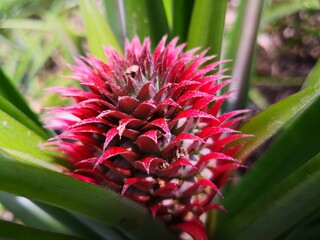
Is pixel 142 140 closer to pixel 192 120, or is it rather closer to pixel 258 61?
pixel 192 120

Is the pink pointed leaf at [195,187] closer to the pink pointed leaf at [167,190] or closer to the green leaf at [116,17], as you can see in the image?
the pink pointed leaf at [167,190]

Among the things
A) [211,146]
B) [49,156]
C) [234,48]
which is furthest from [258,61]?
[49,156]

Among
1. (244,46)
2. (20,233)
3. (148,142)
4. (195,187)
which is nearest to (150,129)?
(148,142)

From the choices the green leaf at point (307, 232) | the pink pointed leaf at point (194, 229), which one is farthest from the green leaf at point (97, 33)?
the green leaf at point (307, 232)

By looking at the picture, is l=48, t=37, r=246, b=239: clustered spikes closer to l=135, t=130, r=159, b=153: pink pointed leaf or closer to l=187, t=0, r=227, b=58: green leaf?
l=135, t=130, r=159, b=153: pink pointed leaf

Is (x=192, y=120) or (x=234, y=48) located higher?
(x=234, y=48)

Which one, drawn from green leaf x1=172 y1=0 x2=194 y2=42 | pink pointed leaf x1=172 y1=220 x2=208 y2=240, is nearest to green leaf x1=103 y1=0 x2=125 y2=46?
green leaf x1=172 y1=0 x2=194 y2=42

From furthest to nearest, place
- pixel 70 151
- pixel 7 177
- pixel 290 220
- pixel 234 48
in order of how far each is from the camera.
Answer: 1. pixel 234 48
2. pixel 70 151
3. pixel 290 220
4. pixel 7 177
